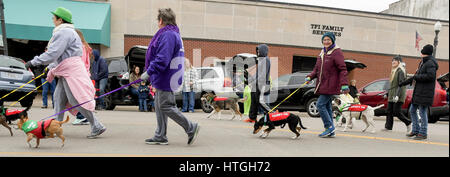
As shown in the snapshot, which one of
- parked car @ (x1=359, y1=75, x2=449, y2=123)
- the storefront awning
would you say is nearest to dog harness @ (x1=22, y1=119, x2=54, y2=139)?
parked car @ (x1=359, y1=75, x2=449, y2=123)

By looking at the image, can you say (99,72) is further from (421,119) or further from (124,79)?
(421,119)

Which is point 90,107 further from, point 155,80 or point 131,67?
point 131,67

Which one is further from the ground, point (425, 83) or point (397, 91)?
point (425, 83)

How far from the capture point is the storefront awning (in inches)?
632

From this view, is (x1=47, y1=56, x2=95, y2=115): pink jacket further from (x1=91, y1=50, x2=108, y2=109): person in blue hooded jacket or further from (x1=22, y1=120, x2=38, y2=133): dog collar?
(x1=91, y1=50, x2=108, y2=109): person in blue hooded jacket

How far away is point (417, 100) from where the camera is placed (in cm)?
698

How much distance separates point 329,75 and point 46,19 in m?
14.0

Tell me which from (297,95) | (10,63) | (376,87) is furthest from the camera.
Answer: (376,87)

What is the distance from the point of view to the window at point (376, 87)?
12.9 metres

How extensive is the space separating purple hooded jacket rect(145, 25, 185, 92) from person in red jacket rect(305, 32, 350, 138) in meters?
2.65

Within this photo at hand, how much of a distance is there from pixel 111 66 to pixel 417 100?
9215mm

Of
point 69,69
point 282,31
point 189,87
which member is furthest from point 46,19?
point 69,69

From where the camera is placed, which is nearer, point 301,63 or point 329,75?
point 329,75

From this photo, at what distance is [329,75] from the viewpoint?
21.3 ft
